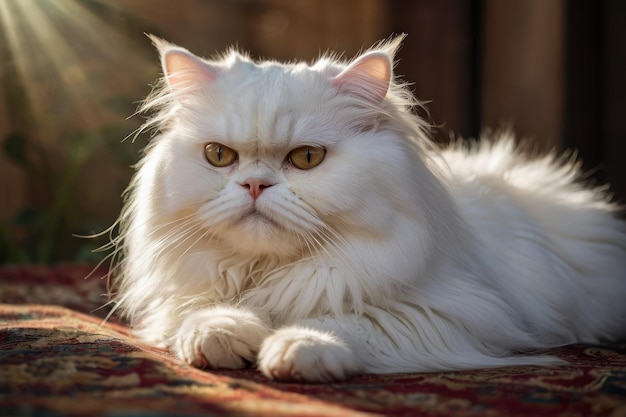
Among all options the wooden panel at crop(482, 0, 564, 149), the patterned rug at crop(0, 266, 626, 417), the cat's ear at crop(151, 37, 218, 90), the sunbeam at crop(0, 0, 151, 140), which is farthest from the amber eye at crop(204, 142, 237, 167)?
the sunbeam at crop(0, 0, 151, 140)

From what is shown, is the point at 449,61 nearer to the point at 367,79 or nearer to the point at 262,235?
the point at 367,79

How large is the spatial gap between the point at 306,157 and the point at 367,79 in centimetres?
28

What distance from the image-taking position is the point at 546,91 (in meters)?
3.47

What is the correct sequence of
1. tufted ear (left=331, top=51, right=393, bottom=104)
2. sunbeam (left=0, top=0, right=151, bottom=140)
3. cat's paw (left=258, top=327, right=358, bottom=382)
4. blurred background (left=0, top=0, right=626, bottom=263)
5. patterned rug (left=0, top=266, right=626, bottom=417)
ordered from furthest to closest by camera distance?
sunbeam (left=0, top=0, right=151, bottom=140) < blurred background (left=0, top=0, right=626, bottom=263) < tufted ear (left=331, top=51, right=393, bottom=104) < cat's paw (left=258, top=327, right=358, bottom=382) < patterned rug (left=0, top=266, right=626, bottom=417)

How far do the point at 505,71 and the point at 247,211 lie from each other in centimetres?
273

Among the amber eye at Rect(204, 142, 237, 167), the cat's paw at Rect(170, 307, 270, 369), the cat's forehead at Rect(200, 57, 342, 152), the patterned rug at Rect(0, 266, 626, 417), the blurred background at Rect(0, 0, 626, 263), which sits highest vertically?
the blurred background at Rect(0, 0, 626, 263)

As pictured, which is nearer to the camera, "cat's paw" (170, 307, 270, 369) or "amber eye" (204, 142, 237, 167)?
"cat's paw" (170, 307, 270, 369)

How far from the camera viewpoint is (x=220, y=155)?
1.66 metres

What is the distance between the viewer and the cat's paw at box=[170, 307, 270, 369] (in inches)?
58.6

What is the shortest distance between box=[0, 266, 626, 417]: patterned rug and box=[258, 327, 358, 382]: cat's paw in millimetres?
24

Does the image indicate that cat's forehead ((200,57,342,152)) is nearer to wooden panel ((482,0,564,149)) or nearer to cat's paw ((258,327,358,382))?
cat's paw ((258,327,358,382))

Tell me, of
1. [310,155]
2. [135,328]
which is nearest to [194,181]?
[310,155]

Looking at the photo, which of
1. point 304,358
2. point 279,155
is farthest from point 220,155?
point 304,358

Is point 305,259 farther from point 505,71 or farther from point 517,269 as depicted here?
point 505,71
